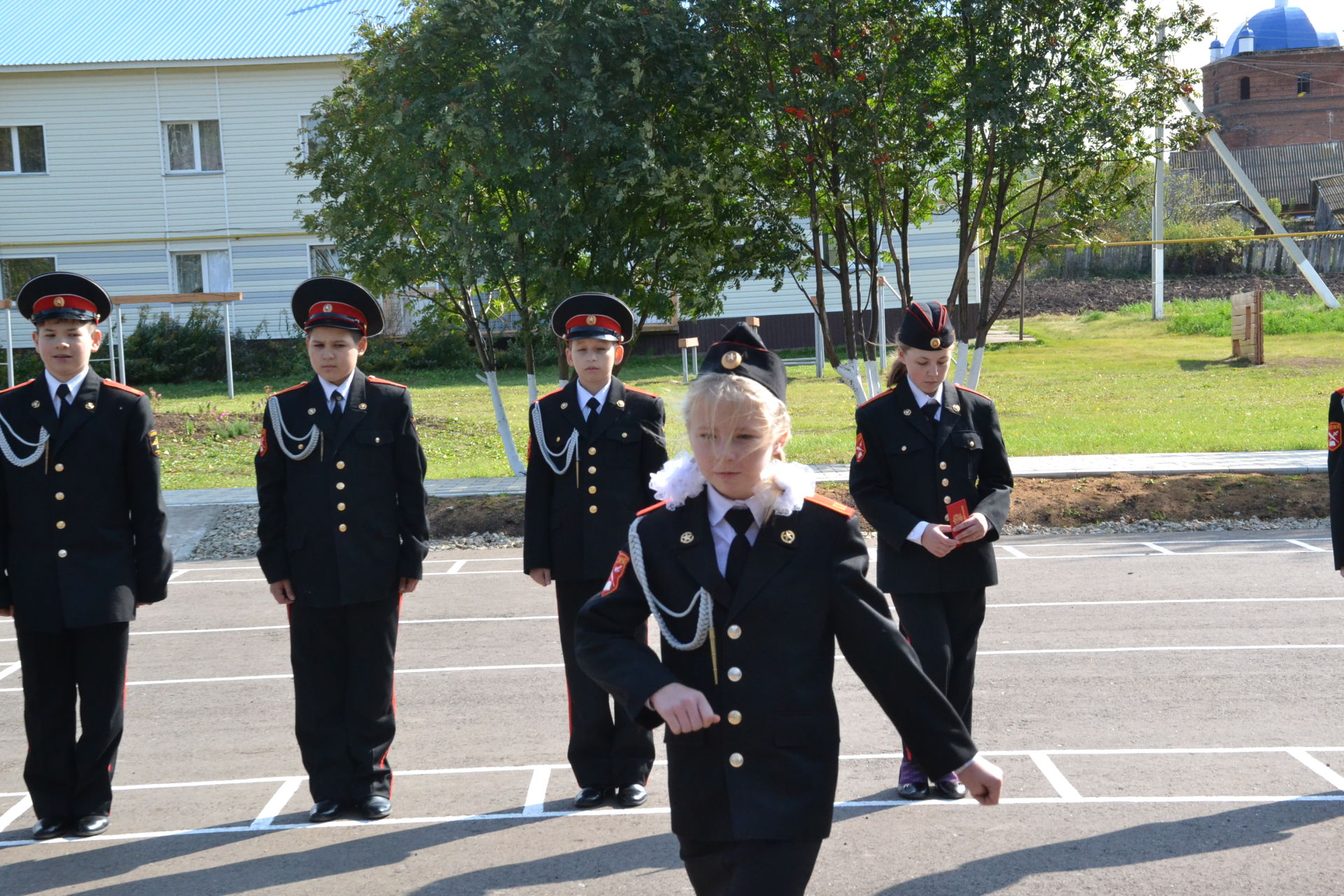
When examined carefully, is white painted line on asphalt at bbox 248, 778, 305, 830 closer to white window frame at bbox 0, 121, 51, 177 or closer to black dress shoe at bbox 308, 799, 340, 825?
black dress shoe at bbox 308, 799, 340, 825

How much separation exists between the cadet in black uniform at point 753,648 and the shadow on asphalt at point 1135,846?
1719 mm

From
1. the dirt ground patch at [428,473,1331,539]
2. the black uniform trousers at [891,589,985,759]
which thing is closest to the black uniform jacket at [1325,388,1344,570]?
the black uniform trousers at [891,589,985,759]

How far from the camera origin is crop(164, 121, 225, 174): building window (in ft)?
107

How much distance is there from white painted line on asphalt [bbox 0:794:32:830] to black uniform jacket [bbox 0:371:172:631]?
37.2 inches

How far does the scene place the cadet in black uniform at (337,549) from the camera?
207 inches

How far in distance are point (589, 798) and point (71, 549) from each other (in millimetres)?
2358

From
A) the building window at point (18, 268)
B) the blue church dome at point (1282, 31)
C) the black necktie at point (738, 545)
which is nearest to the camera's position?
the black necktie at point (738, 545)

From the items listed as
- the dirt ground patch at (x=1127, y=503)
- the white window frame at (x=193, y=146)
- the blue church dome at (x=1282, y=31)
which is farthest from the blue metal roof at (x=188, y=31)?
the blue church dome at (x=1282, y=31)

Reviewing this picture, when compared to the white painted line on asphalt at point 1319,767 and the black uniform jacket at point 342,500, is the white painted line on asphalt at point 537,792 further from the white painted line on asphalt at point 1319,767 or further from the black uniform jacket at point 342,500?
the white painted line on asphalt at point 1319,767

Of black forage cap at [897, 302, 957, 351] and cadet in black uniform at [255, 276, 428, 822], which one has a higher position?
black forage cap at [897, 302, 957, 351]

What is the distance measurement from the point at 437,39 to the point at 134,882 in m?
9.47

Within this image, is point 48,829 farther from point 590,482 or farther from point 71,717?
point 590,482

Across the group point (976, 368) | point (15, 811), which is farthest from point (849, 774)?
point (976, 368)

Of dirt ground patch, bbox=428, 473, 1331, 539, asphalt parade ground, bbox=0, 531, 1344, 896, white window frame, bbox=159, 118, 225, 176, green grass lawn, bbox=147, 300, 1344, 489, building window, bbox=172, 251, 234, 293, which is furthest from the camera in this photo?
building window, bbox=172, 251, 234, 293
